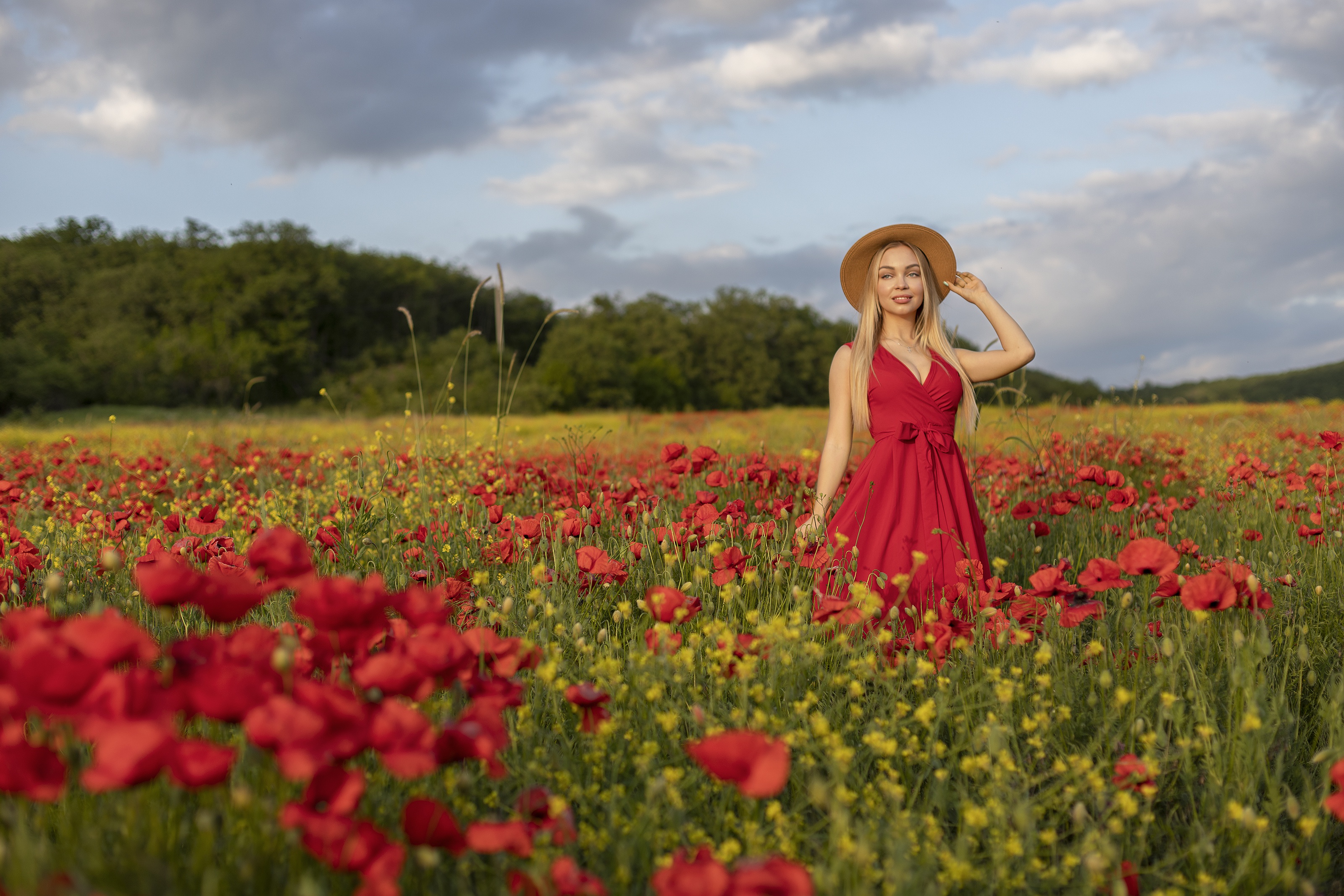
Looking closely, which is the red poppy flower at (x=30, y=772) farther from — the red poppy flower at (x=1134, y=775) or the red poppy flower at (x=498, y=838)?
the red poppy flower at (x=1134, y=775)

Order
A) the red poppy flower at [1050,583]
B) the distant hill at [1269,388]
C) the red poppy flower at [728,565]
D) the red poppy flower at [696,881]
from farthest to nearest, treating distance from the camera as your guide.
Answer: the distant hill at [1269,388]
the red poppy flower at [728,565]
the red poppy flower at [1050,583]
the red poppy flower at [696,881]

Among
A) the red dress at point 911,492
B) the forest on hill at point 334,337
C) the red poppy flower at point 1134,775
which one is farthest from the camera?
the forest on hill at point 334,337

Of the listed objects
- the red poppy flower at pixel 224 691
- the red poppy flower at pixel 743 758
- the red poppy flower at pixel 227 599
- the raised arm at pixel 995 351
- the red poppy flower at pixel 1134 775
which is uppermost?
the raised arm at pixel 995 351

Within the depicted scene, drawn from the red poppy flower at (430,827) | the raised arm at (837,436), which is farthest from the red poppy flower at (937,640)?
the red poppy flower at (430,827)

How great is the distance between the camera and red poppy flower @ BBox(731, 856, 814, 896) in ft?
3.26

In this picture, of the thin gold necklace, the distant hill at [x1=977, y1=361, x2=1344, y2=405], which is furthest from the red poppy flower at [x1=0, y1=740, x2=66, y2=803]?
the distant hill at [x1=977, y1=361, x2=1344, y2=405]

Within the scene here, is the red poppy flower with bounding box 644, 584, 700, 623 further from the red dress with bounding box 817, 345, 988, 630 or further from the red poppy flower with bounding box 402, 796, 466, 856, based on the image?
the red dress with bounding box 817, 345, 988, 630

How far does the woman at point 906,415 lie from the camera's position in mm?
3400

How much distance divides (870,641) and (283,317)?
2145 inches

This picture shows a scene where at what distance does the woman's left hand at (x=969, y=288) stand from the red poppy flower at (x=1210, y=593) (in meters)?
2.32

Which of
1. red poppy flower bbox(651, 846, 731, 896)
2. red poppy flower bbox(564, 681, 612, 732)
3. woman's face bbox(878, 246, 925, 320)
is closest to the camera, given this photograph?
red poppy flower bbox(651, 846, 731, 896)

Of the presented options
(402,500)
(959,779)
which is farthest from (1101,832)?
(402,500)

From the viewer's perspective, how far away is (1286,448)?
21.8 feet

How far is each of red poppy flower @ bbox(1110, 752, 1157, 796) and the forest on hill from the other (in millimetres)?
24497
